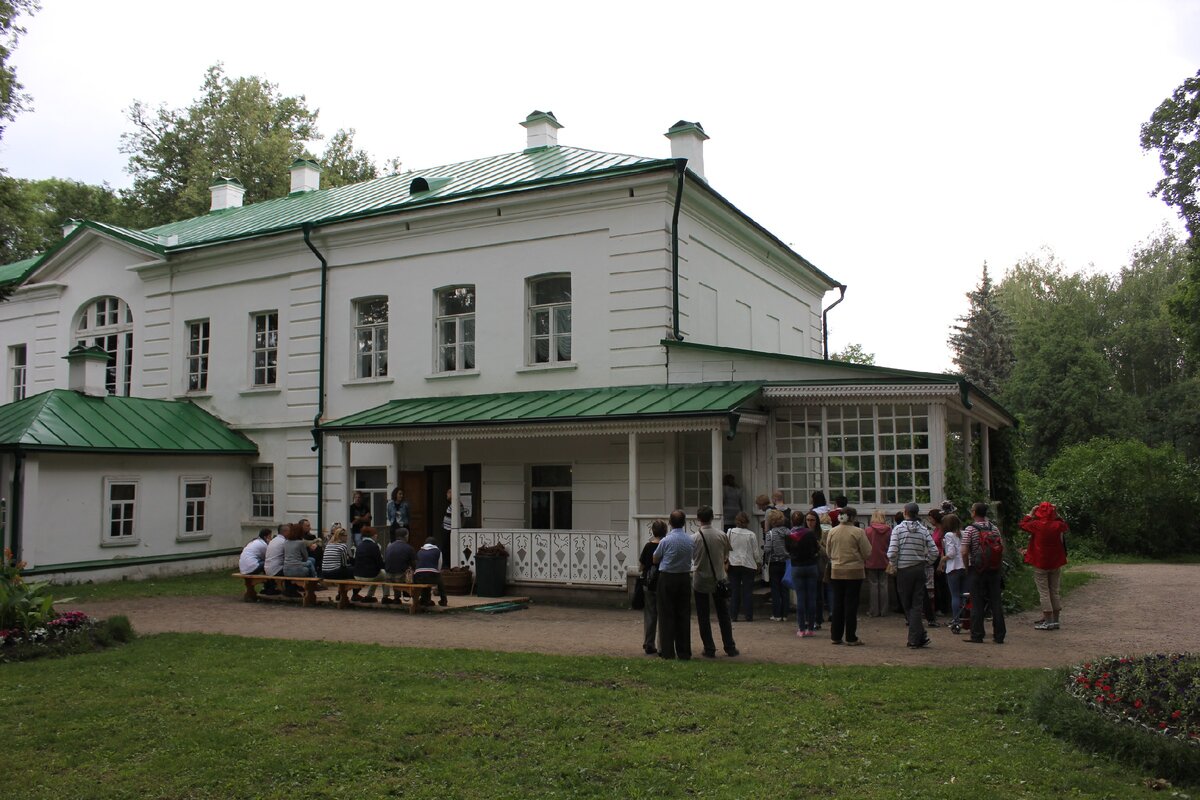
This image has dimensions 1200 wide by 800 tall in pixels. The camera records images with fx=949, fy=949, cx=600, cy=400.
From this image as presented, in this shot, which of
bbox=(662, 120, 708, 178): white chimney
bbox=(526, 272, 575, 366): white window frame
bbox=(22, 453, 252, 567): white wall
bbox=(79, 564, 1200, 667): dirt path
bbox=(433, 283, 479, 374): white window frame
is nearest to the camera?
bbox=(79, 564, 1200, 667): dirt path

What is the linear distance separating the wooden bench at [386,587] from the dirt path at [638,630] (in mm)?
243

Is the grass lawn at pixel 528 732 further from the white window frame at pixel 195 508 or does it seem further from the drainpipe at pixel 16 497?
the white window frame at pixel 195 508

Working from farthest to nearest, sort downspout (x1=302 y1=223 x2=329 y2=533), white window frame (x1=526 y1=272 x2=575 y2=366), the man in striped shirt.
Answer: downspout (x1=302 y1=223 x2=329 y2=533) < white window frame (x1=526 y1=272 x2=575 y2=366) < the man in striped shirt

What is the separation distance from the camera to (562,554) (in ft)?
50.8

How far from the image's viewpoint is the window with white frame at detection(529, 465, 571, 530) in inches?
690

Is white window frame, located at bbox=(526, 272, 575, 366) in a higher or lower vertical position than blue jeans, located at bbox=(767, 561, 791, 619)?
higher

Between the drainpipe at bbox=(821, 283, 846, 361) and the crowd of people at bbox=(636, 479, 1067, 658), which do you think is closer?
the crowd of people at bbox=(636, 479, 1067, 658)

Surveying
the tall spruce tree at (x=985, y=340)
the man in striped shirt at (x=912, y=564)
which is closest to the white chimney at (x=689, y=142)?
the man in striped shirt at (x=912, y=564)

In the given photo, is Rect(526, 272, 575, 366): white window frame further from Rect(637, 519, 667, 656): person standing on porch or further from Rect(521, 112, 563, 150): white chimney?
Rect(637, 519, 667, 656): person standing on porch

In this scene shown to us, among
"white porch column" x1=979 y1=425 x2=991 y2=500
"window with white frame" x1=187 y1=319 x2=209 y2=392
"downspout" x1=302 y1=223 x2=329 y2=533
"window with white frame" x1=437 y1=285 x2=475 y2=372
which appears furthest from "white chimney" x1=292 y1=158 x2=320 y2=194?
"white porch column" x1=979 y1=425 x2=991 y2=500

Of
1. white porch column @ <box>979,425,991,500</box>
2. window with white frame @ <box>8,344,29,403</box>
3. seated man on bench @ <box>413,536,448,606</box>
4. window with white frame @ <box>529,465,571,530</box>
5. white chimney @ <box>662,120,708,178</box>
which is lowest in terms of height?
seated man on bench @ <box>413,536,448,606</box>

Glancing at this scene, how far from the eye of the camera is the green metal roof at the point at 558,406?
48.3 feet

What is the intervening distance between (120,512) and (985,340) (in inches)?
1609

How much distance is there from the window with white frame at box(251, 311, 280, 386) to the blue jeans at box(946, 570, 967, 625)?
15683 millimetres
